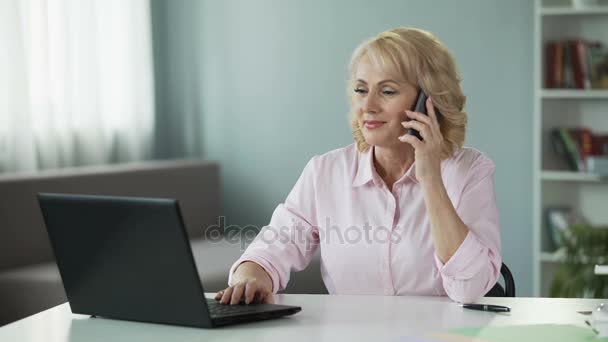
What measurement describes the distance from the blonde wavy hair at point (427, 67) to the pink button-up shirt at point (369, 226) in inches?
2.9

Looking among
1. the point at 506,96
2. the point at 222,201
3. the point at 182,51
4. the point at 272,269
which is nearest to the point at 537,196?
the point at 506,96

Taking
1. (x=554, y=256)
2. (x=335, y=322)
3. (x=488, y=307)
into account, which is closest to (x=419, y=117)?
(x=488, y=307)

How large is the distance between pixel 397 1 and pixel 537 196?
46.7 inches

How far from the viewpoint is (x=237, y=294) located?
1.71 meters

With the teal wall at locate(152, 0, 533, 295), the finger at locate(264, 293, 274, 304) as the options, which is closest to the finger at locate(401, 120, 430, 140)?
the finger at locate(264, 293, 274, 304)

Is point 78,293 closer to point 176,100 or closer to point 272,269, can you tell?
point 272,269

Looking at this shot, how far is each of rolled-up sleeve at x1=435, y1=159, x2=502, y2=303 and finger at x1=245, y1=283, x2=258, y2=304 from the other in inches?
15.6

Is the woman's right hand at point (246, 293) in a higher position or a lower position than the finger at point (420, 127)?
lower

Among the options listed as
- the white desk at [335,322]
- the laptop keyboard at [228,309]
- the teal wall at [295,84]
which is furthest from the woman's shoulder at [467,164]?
the teal wall at [295,84]

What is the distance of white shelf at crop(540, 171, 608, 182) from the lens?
3.95 meters

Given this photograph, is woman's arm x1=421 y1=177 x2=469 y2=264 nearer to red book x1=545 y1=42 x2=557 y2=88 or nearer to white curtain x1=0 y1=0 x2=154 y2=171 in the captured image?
red book x1=545 y1=42 x2=557 y2=88

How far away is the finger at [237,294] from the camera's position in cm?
171

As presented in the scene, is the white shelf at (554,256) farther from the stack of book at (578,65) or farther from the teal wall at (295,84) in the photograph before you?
the stack of book at (578,65)

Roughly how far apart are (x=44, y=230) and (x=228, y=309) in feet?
7.35
